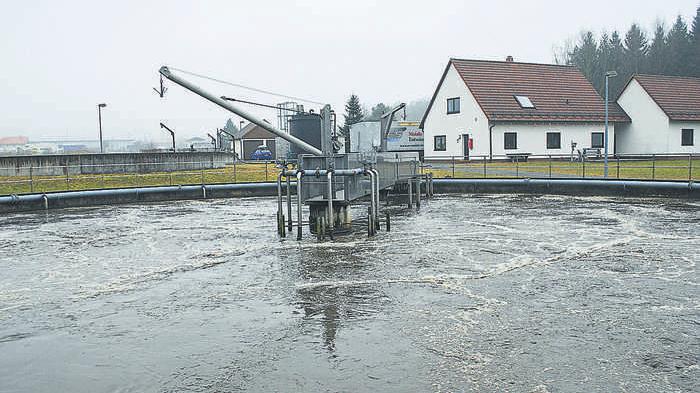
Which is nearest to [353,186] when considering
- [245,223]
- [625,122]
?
[245,223]

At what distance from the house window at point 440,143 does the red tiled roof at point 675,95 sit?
13694mm

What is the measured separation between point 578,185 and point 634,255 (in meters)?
12.2

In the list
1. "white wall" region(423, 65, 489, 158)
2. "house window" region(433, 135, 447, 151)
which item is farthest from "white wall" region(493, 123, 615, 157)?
"house window" region(433, 135, 447, 151)

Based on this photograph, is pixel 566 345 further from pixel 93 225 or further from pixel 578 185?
pixel 578 185

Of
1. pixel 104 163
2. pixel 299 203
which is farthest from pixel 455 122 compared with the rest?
pixel 299 203

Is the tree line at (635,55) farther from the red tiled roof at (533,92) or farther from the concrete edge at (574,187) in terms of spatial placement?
the concrete edge at (574,187)

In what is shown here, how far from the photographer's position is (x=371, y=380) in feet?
18.1

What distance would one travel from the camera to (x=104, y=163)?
31750mm

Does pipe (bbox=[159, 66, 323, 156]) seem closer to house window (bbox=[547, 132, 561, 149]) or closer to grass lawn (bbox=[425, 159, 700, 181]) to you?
grass lawn (bbox=[425, 159, 700, 181])

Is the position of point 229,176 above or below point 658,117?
below

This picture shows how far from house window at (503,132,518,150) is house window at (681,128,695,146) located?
1169 cm

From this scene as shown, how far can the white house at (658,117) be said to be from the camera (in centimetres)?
4175

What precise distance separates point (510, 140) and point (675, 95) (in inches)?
526

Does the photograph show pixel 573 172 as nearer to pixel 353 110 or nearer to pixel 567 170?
pixel 567 170
